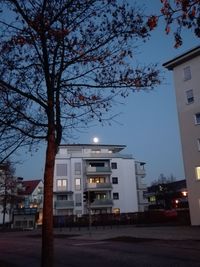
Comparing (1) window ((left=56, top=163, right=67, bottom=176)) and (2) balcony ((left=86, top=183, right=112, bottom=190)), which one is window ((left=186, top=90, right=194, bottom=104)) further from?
(1) window ((left=56, top=163, right=67, bottom=176))

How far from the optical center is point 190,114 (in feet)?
116

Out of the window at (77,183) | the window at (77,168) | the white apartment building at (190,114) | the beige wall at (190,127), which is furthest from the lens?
the window at (77,168)

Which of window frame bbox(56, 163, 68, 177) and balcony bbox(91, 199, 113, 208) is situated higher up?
window frame bbox(56, 163, 68, 177)

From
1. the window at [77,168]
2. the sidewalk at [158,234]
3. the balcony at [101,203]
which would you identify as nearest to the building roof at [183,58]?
the sidewalk at [158,234]

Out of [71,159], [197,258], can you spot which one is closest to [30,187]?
[71,159]

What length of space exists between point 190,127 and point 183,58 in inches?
263

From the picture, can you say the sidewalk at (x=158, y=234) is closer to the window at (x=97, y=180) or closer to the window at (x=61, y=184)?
the window at (x=61, y=184)

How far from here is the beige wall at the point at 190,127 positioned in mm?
33438

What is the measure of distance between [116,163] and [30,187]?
2838 centimetres

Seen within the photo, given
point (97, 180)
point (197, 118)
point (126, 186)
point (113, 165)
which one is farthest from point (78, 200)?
point (197, 118)

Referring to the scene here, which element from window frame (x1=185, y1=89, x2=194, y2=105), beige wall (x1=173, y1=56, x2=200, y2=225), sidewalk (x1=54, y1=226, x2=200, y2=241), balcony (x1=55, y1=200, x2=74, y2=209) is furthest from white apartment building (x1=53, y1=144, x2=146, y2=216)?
sidewalk (x1=54, y1=226, x2=200, y2=241)

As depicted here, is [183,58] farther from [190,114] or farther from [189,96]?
[190,114]

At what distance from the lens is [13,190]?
64.2 meters

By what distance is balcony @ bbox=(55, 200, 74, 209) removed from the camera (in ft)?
233
